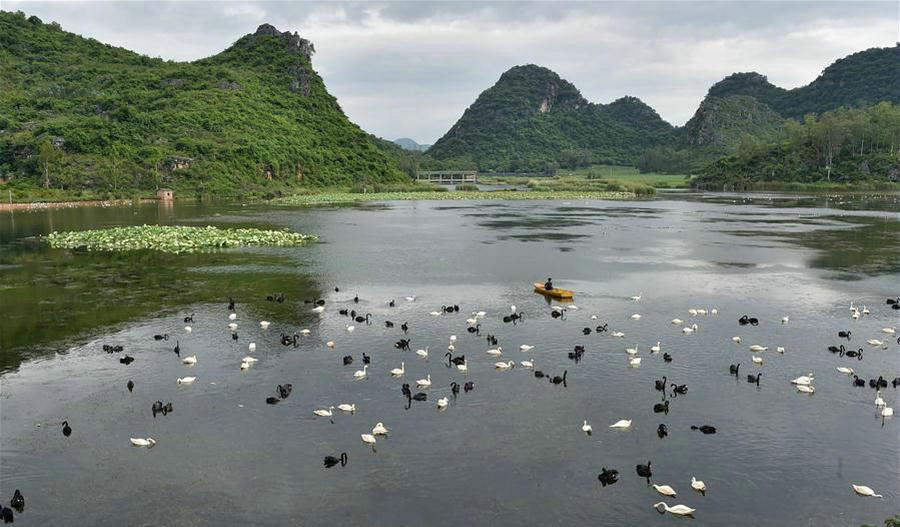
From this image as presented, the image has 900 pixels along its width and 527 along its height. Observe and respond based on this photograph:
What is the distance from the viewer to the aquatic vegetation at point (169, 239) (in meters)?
59.5

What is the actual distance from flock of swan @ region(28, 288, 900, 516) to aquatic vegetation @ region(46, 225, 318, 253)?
92.6 feet

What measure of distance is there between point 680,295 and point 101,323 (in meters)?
32.6

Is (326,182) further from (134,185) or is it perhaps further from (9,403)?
(9,403)

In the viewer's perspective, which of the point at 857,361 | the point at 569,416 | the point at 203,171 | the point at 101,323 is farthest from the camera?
the point at 203,171

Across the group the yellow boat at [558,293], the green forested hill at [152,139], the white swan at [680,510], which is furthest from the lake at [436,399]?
the green forested hill at [152,139]

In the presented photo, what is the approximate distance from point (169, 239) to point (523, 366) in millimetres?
47158

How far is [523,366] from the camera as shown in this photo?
25.9m

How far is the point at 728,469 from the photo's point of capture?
17.8 meters

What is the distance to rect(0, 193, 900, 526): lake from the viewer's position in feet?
53.4

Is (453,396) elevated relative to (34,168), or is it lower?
lower

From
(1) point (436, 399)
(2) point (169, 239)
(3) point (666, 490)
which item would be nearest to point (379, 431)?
(1) point (436, 399)

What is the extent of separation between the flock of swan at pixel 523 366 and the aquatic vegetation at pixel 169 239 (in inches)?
1112

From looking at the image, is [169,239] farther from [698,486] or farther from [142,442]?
[698,486]

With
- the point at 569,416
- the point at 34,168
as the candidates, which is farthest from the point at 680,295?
the point at 34,168
